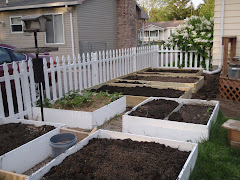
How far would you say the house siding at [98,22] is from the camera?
1578 cm

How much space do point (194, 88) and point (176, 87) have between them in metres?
0.72

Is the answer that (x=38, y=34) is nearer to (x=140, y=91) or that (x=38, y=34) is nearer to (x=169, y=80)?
(x=169, y=80)

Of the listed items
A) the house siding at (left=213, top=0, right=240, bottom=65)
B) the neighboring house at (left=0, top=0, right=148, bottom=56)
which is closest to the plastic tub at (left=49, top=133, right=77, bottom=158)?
the house siding at (left=213, top=0, right=240, bottom=65)

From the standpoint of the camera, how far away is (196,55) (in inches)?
456

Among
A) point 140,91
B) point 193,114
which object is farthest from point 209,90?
point 193,114

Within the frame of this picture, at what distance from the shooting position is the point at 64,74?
21.4ft

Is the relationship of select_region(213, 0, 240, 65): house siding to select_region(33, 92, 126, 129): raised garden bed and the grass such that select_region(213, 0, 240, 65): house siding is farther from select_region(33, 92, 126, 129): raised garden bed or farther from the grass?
the grass

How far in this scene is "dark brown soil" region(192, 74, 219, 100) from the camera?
736cm

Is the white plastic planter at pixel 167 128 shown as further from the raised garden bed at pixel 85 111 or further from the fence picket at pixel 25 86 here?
the fence picket at pixel 25 86

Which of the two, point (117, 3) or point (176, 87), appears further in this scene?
point (117, 3)

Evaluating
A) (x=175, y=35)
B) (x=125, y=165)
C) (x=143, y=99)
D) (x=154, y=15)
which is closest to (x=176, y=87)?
(x=143, y=99)

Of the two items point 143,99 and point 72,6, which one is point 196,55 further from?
point 72,6

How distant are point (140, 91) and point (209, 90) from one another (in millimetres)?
2539

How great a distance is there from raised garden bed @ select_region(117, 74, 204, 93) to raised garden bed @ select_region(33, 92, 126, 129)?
7.35 ft
